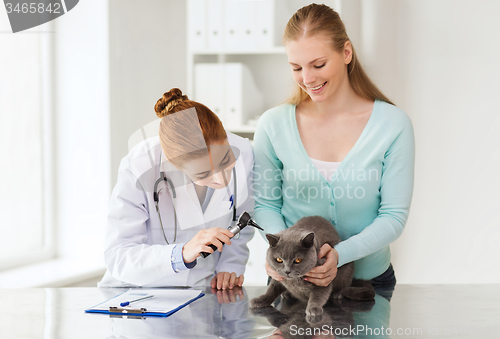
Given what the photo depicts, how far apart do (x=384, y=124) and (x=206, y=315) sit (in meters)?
0.75

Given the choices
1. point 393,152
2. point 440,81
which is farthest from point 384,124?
point 440,81

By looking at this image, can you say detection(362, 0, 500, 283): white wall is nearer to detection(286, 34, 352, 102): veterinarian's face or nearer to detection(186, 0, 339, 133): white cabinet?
detection(186, 0, 339, 133): white cabinet

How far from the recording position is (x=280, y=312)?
111 centimetres

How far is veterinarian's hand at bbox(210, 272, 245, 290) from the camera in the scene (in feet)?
4.47

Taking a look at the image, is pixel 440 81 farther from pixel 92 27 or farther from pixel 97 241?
pixel 97 241

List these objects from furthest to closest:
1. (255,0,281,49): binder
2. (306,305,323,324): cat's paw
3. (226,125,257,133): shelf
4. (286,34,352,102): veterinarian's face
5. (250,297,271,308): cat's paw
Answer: (226,125,257,133): shelf < (255,0,281,49): binder < (286,34,352,102): veterinarian's face < (250,297,271,308): cat's paw < (306,305,323,324): cat's paw

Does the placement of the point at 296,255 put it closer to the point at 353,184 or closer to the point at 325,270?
the point at 325,270

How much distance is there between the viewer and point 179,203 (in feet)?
4.78

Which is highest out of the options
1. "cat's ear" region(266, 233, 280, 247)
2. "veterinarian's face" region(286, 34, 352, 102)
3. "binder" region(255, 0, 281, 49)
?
"binder" region(255, 0, 281, 49)

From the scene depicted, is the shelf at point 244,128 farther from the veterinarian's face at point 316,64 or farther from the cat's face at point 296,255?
the cat's face at point 296,255

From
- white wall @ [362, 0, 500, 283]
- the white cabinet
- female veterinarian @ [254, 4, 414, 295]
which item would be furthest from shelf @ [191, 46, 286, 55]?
female veterinarian @ [254, 4, 414, 295]

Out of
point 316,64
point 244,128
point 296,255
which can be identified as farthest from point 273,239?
point 244,128

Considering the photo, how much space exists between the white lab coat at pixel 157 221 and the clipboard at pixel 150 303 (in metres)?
0.06

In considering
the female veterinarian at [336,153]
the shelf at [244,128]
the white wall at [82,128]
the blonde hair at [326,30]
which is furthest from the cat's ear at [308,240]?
the white wall at [82,128]
